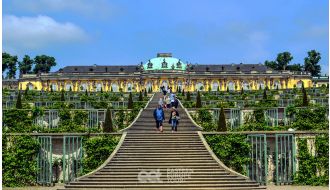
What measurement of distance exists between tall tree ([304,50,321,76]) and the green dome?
950 inches

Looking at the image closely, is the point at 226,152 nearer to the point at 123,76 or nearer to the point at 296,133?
the point at 296,133

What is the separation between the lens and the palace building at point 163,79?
103250 millimetres

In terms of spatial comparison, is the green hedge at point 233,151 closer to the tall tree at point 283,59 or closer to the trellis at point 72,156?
the trellis at point 72,156

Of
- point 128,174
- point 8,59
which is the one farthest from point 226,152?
point 8,59

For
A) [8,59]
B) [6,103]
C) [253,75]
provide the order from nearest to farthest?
[6,103], [8,59], [253,75]

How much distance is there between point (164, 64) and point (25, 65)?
27.3 m

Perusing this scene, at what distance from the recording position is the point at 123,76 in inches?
4205

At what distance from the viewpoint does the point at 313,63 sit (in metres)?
105

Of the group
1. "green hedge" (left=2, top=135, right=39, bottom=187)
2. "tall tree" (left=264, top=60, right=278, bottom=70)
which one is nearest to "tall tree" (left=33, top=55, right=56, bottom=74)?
"tall tree" (left=264, top=60, right=278, bottom=70)

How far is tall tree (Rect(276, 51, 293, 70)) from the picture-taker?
109m

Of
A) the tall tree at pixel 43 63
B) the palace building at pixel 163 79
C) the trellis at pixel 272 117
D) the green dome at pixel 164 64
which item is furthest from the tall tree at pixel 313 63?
the trellis at pixel 272 117

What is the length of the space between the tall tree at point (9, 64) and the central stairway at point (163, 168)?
269 feet

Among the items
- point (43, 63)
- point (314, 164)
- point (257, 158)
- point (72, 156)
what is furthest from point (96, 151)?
point (43, 63)

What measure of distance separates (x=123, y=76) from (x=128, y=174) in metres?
89.6
